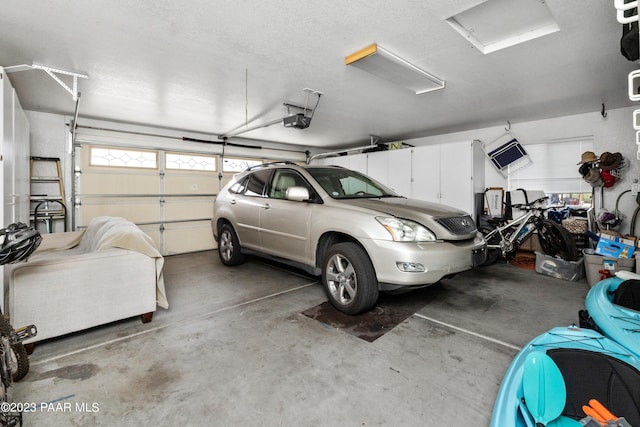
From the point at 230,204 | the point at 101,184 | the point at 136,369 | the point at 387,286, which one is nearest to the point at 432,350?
the point at 387,286

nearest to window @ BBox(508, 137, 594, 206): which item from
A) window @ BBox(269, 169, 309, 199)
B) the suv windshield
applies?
the suv windshield

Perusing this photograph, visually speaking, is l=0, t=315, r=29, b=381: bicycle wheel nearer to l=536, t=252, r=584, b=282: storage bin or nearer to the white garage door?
the white garage door

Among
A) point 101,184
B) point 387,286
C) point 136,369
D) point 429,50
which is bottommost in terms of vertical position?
point 136,369

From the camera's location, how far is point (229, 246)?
15.5ft

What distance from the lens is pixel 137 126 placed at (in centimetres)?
573

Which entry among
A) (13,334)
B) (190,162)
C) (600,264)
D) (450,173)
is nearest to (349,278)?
(13,334)

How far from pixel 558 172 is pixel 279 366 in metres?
6.14

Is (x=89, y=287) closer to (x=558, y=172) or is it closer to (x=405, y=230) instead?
(x=405, y=230)

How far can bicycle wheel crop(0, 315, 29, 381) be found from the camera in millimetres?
1723

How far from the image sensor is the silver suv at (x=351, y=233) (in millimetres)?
2506

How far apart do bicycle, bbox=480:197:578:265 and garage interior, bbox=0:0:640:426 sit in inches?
15.6

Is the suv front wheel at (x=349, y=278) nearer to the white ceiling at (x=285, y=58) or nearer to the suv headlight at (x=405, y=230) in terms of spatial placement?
the suv headlight at (x=405, y=230)

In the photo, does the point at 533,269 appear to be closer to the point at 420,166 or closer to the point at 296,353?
the point at 420,166

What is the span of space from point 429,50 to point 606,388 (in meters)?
2.80
